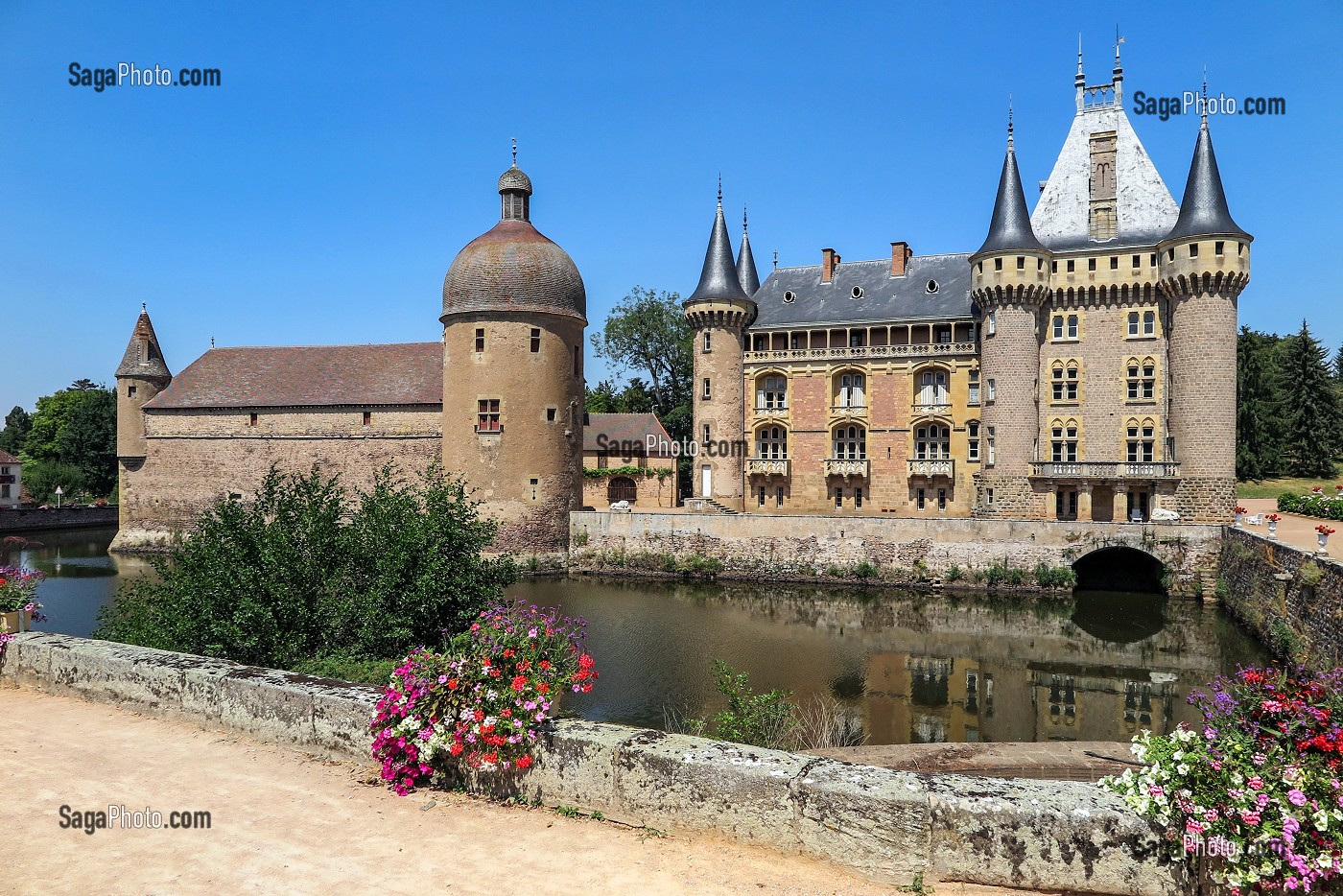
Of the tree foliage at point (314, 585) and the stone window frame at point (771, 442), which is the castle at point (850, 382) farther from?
the tree foliage at point (314, 585)

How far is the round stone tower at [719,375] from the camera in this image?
3631 centimetres

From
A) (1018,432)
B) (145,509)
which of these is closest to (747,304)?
(1018,432)

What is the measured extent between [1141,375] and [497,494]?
2516 centimetres

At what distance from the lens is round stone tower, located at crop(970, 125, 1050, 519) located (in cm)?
3036

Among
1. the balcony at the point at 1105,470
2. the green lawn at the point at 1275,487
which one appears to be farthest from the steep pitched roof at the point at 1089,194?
the green lawn at the point at 1275,487

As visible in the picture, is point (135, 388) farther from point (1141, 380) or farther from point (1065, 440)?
point (1141, 380)

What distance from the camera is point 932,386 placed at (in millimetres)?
35250

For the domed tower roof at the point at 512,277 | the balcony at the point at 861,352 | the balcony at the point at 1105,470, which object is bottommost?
the balcony at the point at 1105,470

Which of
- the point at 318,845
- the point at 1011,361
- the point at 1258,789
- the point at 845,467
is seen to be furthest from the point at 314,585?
the point at 845,467

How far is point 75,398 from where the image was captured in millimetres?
Answer: 67438

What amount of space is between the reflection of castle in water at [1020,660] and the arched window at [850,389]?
13.4m

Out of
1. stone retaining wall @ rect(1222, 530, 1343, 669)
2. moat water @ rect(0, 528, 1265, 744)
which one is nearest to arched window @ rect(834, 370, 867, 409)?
moat water @ rect(0, 528, 1265, 744)

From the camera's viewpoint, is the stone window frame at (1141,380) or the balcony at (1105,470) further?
the stone window frame at (1141,380)

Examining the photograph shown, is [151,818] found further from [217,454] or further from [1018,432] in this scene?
[217,454]
